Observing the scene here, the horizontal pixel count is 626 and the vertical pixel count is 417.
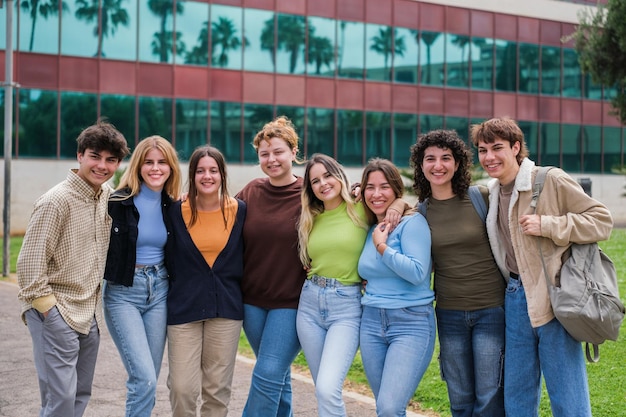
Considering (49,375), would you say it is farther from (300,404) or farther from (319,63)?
(319,63)

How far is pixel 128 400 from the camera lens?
486cm

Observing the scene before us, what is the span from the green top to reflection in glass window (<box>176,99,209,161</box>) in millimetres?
24959

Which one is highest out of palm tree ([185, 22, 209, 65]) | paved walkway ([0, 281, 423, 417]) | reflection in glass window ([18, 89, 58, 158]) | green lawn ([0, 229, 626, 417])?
palm tree ([185, 22, 209, 65])

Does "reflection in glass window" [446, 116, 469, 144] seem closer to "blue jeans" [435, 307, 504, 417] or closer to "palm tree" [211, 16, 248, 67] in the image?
"palm tree" [211, 16, 248, 67]

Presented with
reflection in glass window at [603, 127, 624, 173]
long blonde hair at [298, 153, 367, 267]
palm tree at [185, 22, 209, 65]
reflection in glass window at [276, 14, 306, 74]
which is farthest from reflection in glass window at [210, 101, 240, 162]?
long blonde hair at [298, 153, 367, 267]

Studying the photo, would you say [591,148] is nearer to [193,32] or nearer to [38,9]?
[193,32]

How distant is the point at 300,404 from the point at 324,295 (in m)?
2.13

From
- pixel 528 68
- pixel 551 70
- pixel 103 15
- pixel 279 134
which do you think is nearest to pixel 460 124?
pixel 528 68

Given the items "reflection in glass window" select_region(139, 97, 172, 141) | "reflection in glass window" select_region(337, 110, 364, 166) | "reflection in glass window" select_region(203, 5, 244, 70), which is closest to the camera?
"reflection in glass window" select_region(139, 97, 172, 141)

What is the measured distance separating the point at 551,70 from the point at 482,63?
14.4 feet

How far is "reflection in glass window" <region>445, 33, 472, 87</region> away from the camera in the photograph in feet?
115

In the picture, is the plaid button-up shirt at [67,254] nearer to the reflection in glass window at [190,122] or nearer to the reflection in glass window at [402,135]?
the reflection in glass window at [190,122]

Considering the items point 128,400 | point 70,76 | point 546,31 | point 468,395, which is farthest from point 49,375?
point 546,31

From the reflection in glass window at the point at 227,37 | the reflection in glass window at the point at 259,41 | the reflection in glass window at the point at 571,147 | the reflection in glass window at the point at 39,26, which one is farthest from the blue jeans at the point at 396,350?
the reflection in glass window at the point at 571,147
